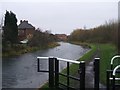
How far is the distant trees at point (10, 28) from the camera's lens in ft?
146

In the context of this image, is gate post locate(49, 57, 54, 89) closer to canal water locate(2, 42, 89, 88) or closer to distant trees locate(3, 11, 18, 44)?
canal water locate(2, 42, 89, 88)

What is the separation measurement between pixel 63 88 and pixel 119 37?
2262 cm

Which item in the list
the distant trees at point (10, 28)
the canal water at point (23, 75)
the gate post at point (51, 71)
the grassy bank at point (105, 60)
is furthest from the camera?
the distant trees at point (10, 28)

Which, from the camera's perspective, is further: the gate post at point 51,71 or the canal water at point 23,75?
the canal water at point 23,75

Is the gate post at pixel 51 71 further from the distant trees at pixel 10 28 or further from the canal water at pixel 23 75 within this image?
the distant trees at pixel 10 28

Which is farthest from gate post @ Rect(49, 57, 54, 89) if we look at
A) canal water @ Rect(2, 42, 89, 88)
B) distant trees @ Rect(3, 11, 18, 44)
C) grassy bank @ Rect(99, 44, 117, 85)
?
distant trees @ Rect(3, 11, 18, 44)

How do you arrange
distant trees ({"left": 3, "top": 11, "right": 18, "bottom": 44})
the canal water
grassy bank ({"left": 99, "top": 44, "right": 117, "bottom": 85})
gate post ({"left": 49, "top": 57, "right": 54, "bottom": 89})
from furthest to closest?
distant trees ({"left": 3, "top": 11, "right": 18, "bottom": 44}) → grassy bank ({"left": 99, "top": 44, "right": 117, "bottom": 85}) → the canal water → gate post ({"left": 49, "top": 57, "right": 54, "bottom": 89})

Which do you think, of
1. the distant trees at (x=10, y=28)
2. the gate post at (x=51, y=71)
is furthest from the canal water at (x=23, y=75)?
the distant trees at (x=10, y=28)

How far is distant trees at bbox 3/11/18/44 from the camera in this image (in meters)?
44.4

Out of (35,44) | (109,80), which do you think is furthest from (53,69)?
(35,44)

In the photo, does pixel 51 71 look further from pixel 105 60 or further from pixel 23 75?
pixel 105 60

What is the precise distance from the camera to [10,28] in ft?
151

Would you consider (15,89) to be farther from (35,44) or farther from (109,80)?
(35,44)

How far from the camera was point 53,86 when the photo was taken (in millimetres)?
10266
